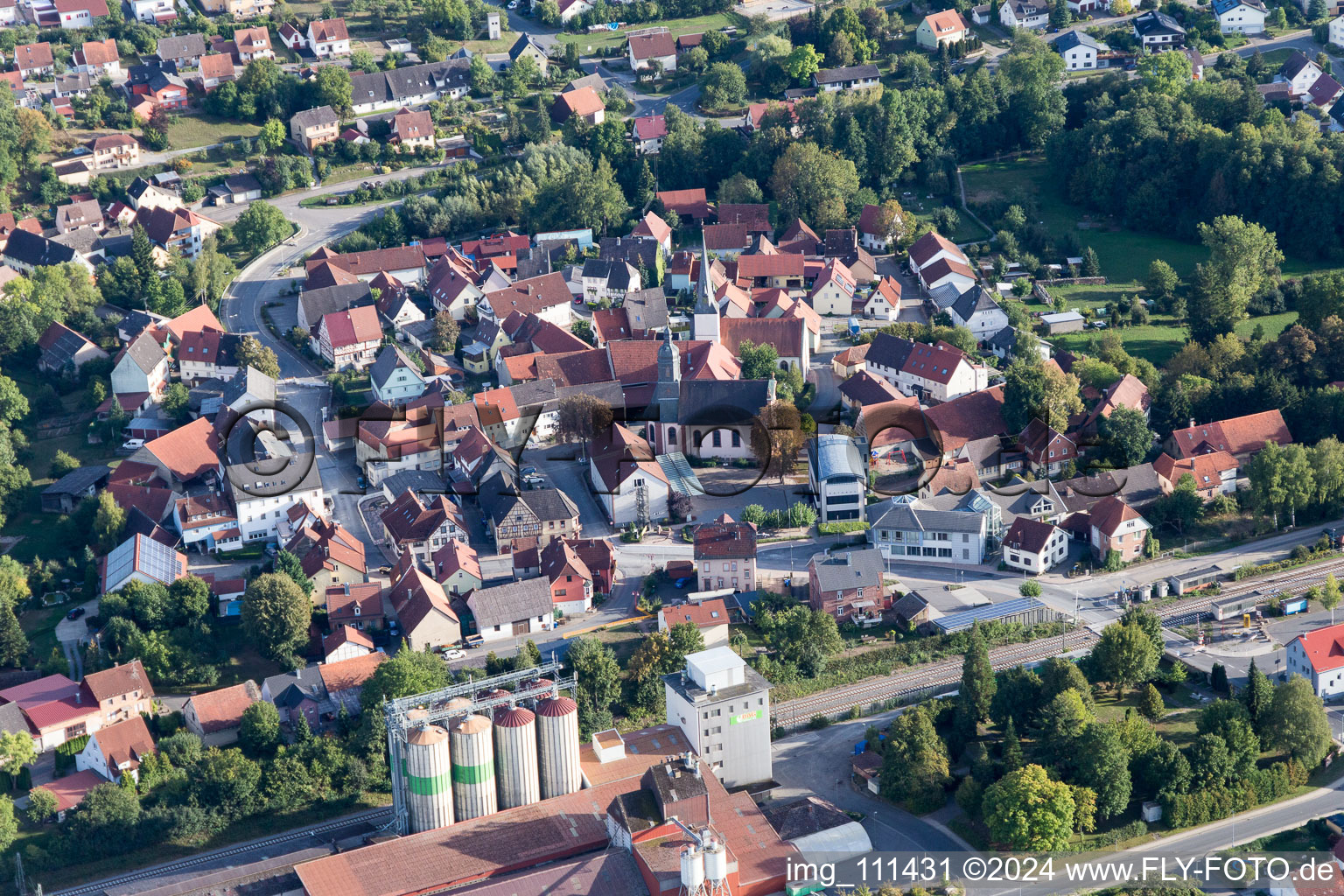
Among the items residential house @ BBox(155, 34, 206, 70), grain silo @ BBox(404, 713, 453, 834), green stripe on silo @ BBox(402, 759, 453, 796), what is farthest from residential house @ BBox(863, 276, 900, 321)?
residential house @ BBox(155, 34, 206, 70)

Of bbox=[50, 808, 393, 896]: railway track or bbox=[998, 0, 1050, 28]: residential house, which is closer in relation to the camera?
bbox=[50, 808, 393, 896]: railway track

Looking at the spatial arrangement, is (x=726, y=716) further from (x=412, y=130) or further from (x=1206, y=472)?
(x=412, y=130)

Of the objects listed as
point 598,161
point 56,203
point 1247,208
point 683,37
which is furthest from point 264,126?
point 1247,208

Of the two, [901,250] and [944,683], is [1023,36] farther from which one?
[944,683]

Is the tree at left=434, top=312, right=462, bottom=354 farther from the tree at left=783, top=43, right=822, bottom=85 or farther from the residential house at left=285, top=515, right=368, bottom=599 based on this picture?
the tree at left=783, top=43, right=822, bottom=85

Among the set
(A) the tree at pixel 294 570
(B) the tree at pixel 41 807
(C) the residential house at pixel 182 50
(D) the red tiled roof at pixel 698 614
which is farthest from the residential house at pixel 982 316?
(C) the residential house at pixel 182 50
